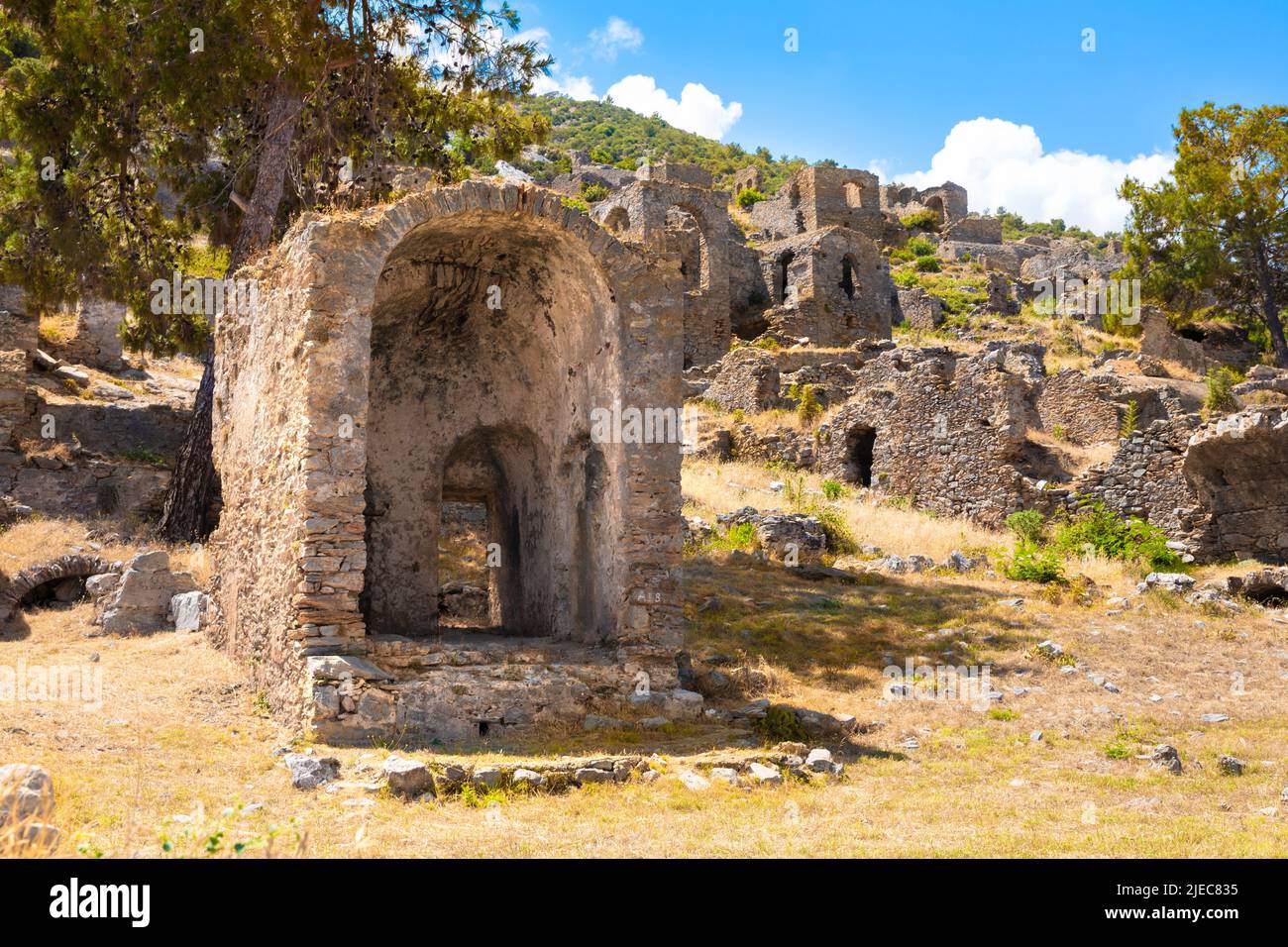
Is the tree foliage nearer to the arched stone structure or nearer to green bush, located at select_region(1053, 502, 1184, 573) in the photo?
the arched stone structure

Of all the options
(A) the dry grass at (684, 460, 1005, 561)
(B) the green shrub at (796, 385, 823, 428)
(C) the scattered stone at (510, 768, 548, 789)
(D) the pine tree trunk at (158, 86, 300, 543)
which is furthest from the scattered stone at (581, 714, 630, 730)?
(B) the green shrub at (796, 385, 823, 428)

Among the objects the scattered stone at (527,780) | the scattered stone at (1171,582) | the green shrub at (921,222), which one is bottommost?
the scattered stone at (527,780)

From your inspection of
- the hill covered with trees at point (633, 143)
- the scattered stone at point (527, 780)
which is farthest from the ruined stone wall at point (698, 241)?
the hill covered with trees at point (633, 143)

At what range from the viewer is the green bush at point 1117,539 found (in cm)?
1658

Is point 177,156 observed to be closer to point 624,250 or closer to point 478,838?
point 624,250

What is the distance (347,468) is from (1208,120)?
96.6 feet

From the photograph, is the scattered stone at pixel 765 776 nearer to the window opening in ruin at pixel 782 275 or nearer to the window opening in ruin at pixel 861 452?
the window opening in ruin at pixel 861 452

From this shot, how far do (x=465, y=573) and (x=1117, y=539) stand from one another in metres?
10.4

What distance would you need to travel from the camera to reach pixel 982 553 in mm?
17656

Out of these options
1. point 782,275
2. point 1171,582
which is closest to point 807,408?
point 782,275

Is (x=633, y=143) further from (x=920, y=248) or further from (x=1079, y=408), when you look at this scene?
(x=1079, y=408)

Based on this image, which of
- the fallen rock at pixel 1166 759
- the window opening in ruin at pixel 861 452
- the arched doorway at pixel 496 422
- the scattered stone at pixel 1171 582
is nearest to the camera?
the fallen rock at pixel 1166 759

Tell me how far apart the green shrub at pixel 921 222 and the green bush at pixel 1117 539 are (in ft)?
136
